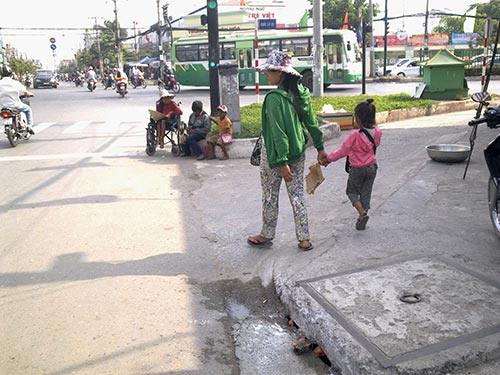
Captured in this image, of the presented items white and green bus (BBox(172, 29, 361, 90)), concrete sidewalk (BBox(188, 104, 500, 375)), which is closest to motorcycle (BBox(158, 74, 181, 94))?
white and green bus (BBox(172, 29, 361, 90))

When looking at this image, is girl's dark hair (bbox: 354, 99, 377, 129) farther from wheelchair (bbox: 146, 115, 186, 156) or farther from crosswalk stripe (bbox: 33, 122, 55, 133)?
crosswalk stripe (bbox: 33, 122, 55, 133)

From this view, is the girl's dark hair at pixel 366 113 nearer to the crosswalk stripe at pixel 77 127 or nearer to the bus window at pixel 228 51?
the crosswalk stripe at pixel 77 127

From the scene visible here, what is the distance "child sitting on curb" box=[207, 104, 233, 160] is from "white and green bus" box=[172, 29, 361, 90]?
1659 cm

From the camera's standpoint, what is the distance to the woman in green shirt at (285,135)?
4.04 meters

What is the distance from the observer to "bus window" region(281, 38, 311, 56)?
25359 mm

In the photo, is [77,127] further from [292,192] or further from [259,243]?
[292,192]

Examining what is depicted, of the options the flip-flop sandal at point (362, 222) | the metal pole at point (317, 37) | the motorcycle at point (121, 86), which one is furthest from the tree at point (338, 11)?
the flip-flop sandal at point (362, 222)

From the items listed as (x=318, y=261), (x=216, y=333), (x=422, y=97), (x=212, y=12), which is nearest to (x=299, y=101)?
(x=318, y=261)

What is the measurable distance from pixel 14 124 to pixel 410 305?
32.0 ft

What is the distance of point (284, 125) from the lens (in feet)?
13.4

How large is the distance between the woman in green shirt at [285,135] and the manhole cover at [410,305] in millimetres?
883

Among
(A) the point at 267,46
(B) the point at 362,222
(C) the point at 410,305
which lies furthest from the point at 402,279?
(A) the point at 267,46

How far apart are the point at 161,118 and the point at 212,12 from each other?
316 cm

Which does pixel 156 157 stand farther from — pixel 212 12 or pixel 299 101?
pixel 299 101
